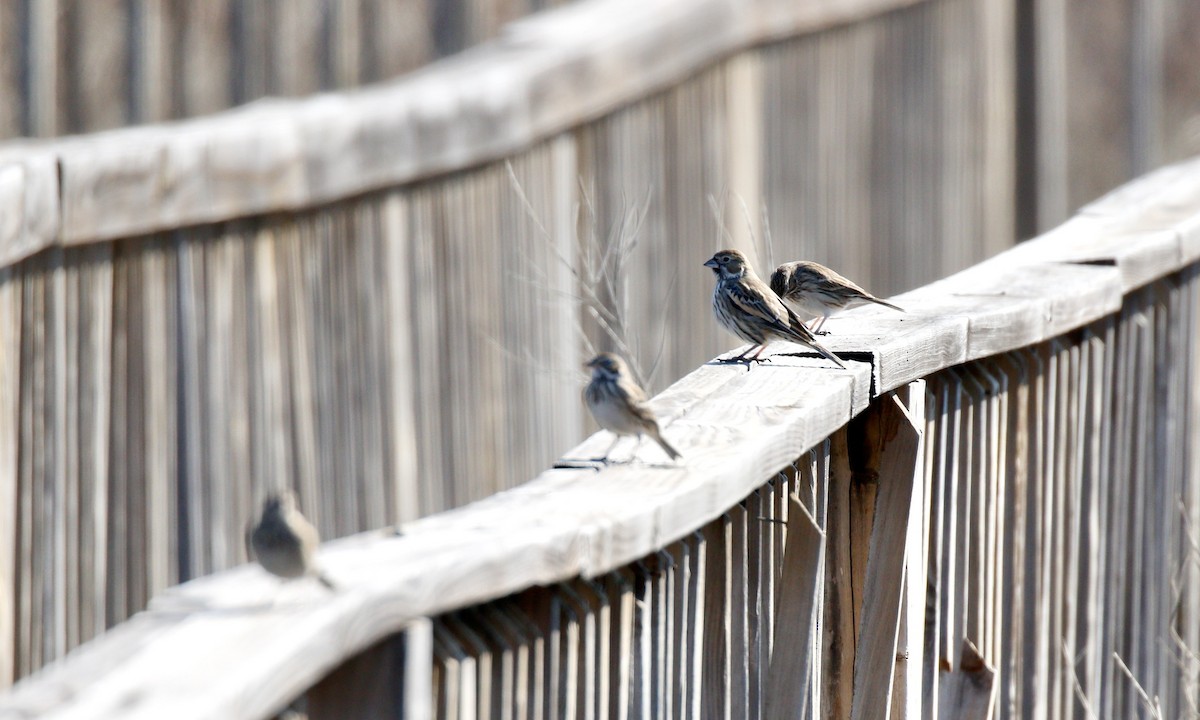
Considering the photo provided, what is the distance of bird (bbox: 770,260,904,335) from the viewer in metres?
5.43

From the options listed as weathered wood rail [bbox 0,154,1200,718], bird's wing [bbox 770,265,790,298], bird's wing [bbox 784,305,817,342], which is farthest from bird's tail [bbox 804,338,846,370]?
bird's wing [bbox 770,265,790,298]

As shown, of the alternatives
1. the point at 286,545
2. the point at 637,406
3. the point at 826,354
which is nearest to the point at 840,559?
the point at 826,354

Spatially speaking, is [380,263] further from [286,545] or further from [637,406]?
[286,545]

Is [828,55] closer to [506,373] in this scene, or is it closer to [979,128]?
[979,128]

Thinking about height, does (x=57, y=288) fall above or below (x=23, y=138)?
below

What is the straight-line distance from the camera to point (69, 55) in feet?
19.8

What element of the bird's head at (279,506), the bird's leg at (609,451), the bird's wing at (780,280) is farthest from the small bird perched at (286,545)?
the bird's wing at (780,280)

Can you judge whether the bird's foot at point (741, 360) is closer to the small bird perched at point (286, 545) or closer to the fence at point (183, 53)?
the small bird perched at point (286, 545)

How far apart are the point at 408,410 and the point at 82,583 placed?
1764 millimetres

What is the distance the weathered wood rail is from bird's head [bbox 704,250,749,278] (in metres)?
0.79

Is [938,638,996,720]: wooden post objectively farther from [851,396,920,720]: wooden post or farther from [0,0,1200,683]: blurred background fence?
[0,0,1200,683]: blurred background fence

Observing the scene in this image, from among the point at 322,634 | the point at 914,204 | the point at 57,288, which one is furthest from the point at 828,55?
→ the point at 322,634

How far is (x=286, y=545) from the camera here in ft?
6.18

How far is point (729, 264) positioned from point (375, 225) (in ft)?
4.41
